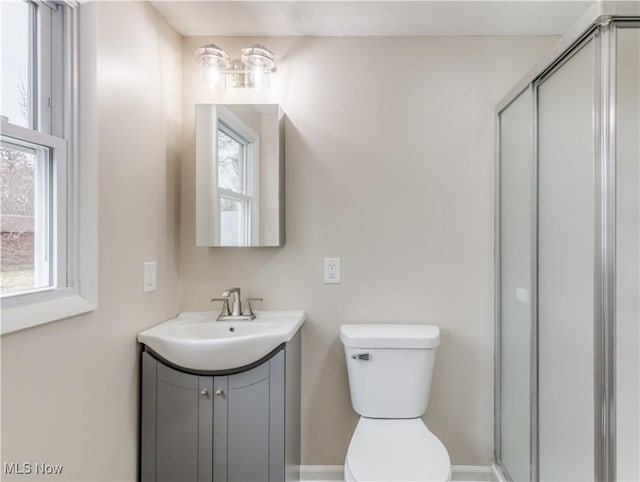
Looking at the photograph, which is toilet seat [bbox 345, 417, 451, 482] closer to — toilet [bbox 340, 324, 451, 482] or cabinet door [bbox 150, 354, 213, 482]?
toilet [bbox 340, 324, 451, 482]

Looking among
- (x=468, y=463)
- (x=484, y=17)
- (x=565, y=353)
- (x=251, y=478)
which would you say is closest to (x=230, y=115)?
(x=484, y=17)

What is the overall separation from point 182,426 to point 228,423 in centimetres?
19

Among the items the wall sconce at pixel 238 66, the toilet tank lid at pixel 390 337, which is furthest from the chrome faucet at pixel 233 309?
the wall sconce at pixel 238 66

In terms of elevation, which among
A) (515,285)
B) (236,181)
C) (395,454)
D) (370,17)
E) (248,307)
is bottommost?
(395,454)

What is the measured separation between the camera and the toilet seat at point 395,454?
1.28 m

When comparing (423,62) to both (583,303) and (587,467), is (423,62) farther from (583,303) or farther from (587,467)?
(587,467)

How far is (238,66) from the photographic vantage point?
1.88m

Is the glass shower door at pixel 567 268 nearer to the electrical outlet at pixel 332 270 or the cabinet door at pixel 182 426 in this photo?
the electrical outlet at pixel 332 270

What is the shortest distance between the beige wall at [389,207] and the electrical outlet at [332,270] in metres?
0.03

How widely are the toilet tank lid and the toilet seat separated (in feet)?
1.08

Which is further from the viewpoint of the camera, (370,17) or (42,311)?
(370,17)

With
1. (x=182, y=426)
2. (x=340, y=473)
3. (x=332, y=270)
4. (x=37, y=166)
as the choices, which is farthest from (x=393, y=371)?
(x=37, y=166)

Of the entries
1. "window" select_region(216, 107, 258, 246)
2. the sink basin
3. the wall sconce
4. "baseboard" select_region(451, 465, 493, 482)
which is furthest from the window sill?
"baseboard" select_region(451, 465, 493, 482)

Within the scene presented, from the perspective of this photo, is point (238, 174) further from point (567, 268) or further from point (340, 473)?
point (340, 473)
